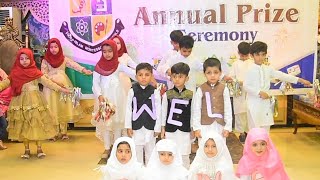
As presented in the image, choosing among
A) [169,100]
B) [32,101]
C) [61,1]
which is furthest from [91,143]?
[169,100]

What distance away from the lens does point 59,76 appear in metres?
5.81

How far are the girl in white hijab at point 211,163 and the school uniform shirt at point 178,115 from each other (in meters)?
0.63

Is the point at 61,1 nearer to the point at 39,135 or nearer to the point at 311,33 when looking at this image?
the point at 39,135

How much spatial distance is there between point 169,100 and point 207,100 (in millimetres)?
330

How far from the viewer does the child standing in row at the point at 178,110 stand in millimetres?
3980

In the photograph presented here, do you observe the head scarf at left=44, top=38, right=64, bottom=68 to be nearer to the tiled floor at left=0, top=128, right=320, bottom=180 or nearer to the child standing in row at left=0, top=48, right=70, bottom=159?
the child standing in row at left=0, top=48, right=70, bottom=159

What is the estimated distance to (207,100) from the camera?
13.1 ft

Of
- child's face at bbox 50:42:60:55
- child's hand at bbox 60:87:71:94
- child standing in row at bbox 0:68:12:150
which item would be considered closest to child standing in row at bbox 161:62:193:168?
child's hand at bbox 60:87:71:94

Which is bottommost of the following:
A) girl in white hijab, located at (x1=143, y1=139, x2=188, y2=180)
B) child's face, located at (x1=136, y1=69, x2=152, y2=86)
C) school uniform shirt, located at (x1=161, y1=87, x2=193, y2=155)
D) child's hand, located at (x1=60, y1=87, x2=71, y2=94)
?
girl in white hijab, located at (x1=143, y1=139, x2=188, y2=180)

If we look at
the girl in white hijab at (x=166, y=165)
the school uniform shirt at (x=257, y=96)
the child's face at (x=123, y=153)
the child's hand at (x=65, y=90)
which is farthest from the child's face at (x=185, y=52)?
the child's face at (x=123, y=153)

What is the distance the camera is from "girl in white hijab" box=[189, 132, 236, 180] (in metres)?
3.37

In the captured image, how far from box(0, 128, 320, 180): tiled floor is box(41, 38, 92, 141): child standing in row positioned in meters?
0.34

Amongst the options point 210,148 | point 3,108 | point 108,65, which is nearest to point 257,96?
point 210,148

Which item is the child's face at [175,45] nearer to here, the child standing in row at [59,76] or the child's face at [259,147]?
the child standing in row at [59,76]
